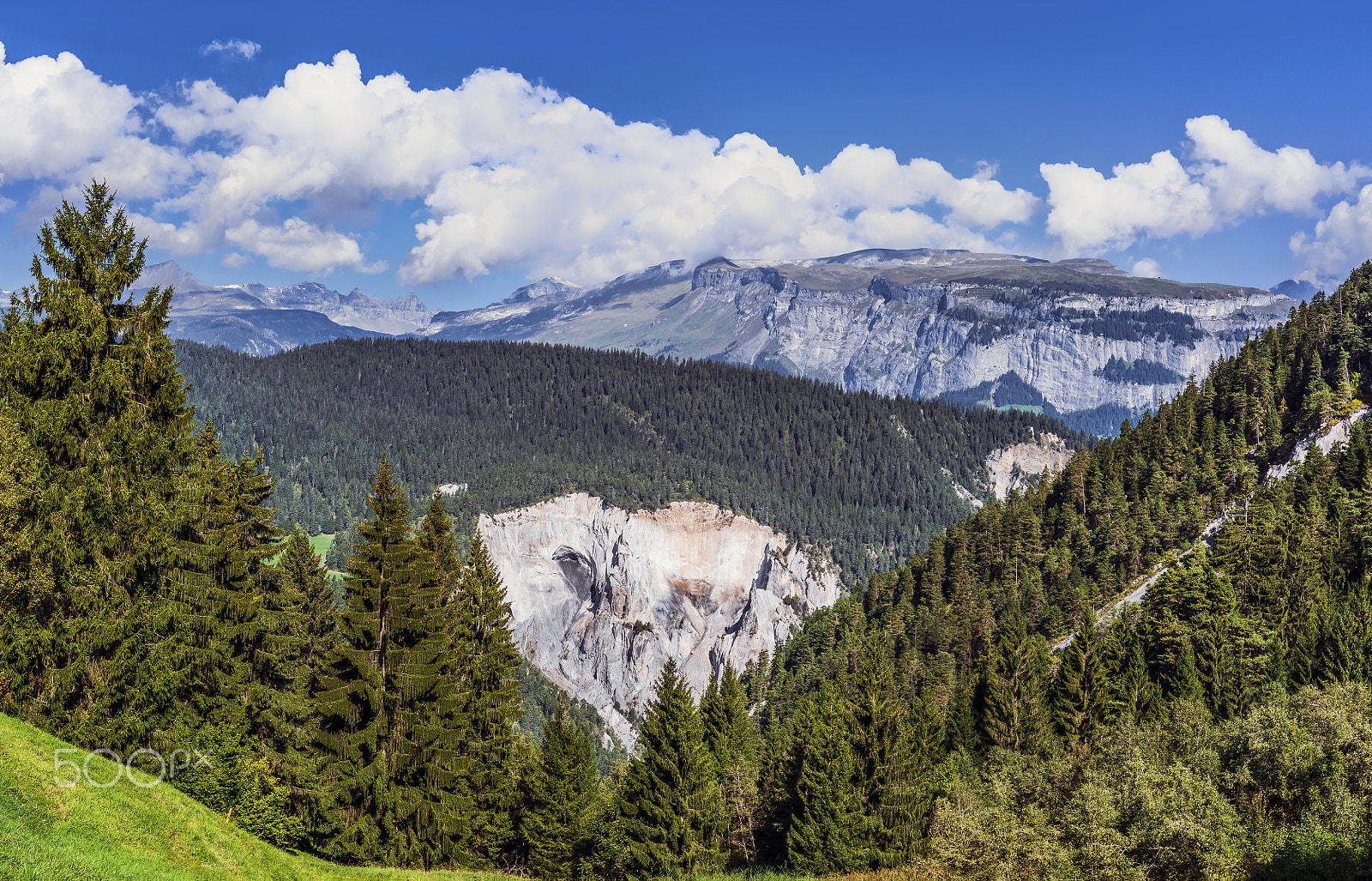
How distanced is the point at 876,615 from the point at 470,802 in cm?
9772

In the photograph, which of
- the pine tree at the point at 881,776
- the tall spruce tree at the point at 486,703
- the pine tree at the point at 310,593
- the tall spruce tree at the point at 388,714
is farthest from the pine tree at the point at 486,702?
the pine tree at the point at 881,776

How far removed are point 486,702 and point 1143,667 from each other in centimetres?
5056

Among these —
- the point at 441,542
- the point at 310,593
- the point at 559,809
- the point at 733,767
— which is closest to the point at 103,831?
the point at 441,542

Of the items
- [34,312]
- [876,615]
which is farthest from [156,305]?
[876,615]

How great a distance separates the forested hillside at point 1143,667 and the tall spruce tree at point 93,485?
96.0 ft

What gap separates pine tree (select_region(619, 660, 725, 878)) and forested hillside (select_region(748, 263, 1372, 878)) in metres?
5.00

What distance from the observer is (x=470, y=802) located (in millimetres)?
33969

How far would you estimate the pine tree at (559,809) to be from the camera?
3766 cm

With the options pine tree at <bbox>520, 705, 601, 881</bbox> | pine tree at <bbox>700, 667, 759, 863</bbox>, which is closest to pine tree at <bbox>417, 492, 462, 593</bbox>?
pine tree at <bbox>520, 705, 601, 881</bbox>

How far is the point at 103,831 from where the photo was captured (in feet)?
57.9

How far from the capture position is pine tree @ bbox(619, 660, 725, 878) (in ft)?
127

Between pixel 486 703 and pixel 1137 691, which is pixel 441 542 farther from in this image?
pixel 1137 691

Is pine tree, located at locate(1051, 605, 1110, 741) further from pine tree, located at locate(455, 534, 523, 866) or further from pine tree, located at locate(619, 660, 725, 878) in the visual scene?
pine tree, located at locate(455, 534, 523, 866)

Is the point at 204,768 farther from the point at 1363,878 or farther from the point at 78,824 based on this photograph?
the point at 1363,878
